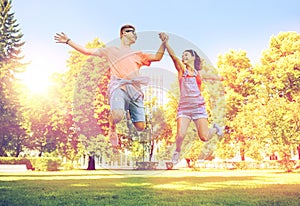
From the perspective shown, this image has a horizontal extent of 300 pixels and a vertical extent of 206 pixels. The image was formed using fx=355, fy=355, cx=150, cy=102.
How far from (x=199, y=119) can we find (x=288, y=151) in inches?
567

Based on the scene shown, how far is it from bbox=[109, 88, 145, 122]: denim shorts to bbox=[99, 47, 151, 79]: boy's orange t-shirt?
34 cm

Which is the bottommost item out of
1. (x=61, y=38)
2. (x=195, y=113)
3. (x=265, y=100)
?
(x=195, y=113)

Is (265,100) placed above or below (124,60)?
above

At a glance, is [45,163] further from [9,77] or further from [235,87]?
[235,87]

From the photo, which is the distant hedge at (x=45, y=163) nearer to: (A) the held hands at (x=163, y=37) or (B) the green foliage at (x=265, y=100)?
(B) the green foliage at (x=265, y=100)

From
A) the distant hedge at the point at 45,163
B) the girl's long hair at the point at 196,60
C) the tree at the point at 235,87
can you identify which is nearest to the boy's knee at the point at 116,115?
the girl's long hair at the point at 196,60

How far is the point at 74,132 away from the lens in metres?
21.8

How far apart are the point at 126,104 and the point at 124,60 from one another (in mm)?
676

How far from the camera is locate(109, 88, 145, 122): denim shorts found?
4.82 meters

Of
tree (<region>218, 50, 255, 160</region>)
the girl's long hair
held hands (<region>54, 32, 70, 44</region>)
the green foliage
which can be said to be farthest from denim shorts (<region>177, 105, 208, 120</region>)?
tree (<region>218, 50, 255, 160</region>)

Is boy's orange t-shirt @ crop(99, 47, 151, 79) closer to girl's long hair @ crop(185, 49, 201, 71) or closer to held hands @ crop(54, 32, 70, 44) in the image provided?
held hands @ crop(54, 32, 70, 44)

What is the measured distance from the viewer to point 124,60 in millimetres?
5281

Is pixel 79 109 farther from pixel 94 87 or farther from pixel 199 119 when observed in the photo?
pixel 199 119

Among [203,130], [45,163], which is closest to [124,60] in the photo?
[203,130]
